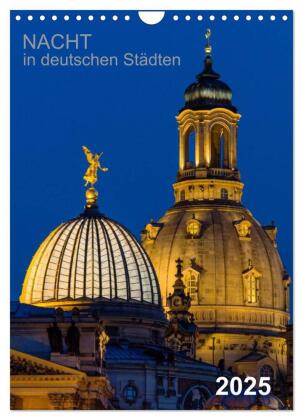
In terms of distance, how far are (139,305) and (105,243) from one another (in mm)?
3881

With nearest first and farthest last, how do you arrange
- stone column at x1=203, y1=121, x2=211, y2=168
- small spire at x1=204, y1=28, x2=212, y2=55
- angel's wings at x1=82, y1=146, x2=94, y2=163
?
small spire at x1=204, y1=28, x2=212, y2=55
angel's wings at x1=82, y1=146, x2=94, y2=163
stone column at x1=203, y1=121, x2=211, y2=168

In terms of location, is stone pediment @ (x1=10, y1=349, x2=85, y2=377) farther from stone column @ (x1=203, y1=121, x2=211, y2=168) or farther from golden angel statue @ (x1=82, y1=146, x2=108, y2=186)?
stone column @ (x1=203, y1=121, x2=211, y2=168)

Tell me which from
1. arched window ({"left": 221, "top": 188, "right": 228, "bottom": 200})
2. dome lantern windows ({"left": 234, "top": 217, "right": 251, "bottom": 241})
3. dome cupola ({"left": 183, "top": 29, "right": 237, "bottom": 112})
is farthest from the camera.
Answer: arched window ({"left": 221, "top": 188, "right": 228, "bottom": 200})

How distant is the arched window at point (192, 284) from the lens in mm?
152750

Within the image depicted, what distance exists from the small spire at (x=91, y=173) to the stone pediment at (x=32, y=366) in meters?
7.15

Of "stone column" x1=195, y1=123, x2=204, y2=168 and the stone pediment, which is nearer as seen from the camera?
the stone pediment

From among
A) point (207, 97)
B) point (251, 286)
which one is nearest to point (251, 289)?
point (251, 286)

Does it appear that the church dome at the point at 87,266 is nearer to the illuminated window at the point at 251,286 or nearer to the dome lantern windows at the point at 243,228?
the dome lantern windows at the point at 243,228

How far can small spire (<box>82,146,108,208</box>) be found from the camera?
77.9 m

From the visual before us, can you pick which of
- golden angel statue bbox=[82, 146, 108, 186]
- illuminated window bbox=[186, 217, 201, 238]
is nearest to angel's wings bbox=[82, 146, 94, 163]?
golden angel statue bbox=[82, 146, 108, 186]

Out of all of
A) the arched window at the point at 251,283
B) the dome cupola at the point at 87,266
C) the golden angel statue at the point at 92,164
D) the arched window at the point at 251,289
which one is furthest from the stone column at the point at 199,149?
the golden angel statue at the point at 92,164

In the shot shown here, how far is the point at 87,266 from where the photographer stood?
125m

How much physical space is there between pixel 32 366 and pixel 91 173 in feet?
53.1

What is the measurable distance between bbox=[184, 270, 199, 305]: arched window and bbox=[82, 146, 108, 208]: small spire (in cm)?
3256
